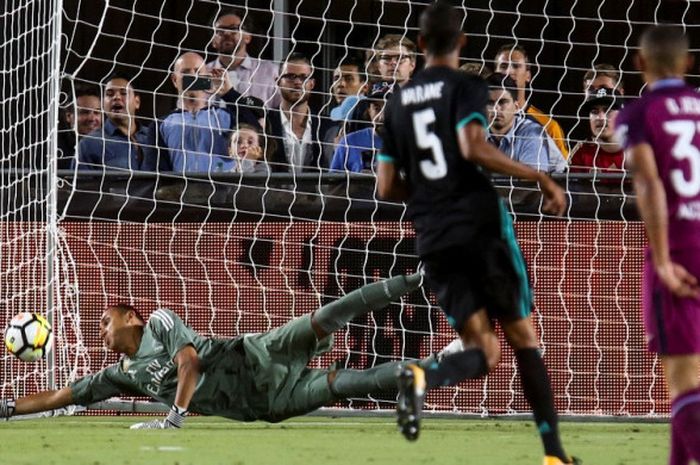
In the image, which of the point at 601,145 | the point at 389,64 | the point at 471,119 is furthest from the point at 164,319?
the point at 471,119

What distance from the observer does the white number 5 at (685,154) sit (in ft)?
17.3

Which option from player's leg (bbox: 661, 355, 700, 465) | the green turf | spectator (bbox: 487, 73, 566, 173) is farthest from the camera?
spectator (bbox: 487, 73, 566, 173)

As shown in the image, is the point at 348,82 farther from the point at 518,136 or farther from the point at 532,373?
the point at 532,373

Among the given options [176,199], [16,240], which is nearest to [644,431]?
[176,199]

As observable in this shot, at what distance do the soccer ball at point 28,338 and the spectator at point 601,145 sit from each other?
3565 millimetres

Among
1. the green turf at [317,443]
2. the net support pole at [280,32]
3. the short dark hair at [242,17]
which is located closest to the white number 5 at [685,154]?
the green turf at [317,443]

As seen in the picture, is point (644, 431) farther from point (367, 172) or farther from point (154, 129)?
point (154, 129)

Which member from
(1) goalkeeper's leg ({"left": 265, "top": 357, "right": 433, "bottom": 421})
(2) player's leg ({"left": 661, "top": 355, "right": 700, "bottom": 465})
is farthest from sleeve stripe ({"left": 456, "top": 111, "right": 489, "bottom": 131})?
(1) goalkeeper's leg ({"left": 265, "top": 357, "right": 433, "bottom": 421})

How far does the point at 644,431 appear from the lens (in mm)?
9523

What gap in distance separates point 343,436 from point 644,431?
70.0 inches

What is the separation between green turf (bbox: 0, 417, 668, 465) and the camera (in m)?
7.48

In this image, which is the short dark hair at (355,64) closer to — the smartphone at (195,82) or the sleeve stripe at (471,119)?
the smartphone at (195,82)

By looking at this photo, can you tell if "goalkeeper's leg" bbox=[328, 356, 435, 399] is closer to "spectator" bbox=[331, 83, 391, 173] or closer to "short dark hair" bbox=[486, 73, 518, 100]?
"spectator" bbox=[331, 83, 391, 173]

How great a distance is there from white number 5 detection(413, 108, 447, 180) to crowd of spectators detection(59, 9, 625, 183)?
164 inches
